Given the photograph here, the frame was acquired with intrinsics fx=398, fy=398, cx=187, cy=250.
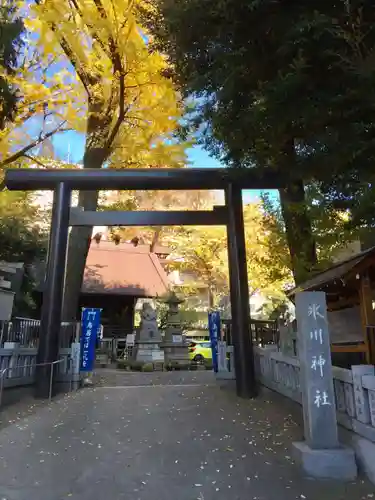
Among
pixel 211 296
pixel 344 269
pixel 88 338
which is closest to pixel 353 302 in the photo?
pixel 344 269

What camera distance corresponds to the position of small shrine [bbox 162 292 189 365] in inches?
614

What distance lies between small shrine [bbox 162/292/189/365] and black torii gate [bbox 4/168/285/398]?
25.1 feet

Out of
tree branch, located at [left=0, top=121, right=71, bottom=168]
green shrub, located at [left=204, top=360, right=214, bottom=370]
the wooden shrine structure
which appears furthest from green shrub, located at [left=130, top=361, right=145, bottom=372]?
tree branch, located at [left=0, top=121, right=71, bottom=168]

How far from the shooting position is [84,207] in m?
12.6

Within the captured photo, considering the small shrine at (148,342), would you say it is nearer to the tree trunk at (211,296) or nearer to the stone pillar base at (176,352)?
the stone pillar base at (176,352)

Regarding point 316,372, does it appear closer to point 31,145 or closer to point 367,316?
point 367,316

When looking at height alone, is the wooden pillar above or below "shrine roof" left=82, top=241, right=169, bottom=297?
below

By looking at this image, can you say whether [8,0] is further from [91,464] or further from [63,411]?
[91,464]

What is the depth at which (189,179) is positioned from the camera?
894 centimetres

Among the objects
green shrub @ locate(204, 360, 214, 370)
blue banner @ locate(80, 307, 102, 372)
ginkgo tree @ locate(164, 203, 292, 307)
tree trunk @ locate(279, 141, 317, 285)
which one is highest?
ginkgo tree @ locate(164, 203, 292, 307)

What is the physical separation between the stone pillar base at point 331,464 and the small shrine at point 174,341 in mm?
11661

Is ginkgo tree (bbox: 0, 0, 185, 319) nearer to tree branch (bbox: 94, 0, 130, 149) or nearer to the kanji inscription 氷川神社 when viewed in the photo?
tree branch (bbox: 94, 0, 130, 149)

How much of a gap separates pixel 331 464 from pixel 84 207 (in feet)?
34.2

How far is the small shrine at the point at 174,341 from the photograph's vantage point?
15.6 m
